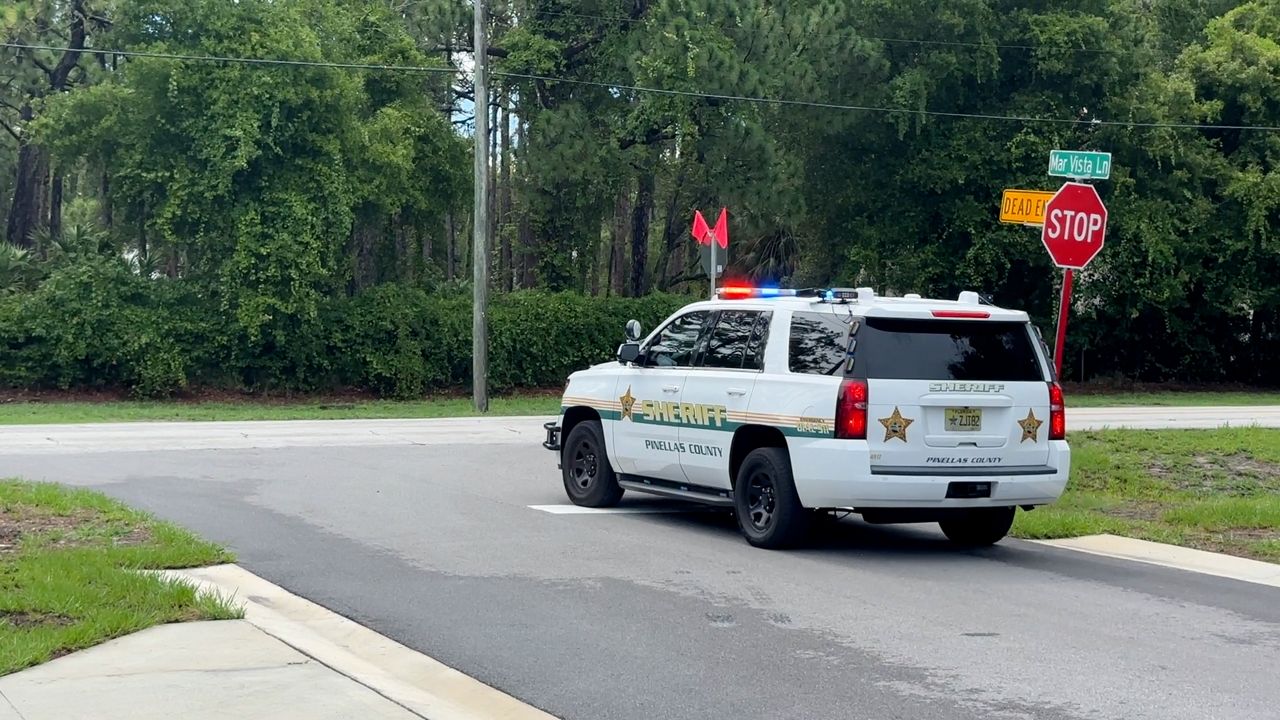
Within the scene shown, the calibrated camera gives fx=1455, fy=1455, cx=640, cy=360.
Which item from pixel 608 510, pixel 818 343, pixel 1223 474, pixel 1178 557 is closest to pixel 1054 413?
pixel 1178 557

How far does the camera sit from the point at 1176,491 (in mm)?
14289

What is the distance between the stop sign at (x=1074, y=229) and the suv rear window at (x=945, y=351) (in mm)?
3476

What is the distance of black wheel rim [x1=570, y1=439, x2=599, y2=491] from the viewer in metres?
13.0

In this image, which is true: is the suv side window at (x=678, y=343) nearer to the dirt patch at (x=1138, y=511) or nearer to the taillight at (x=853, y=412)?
the taillight at (x=853, y=412)

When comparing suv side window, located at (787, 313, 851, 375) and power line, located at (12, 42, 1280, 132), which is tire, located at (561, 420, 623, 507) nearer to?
suv side window, located at (787, 313, 851, 375)

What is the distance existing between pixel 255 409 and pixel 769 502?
19439 mm

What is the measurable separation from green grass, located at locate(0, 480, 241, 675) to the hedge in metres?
18.5

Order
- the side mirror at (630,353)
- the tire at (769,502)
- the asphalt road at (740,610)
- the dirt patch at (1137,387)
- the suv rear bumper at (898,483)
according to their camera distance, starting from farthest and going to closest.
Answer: the dirt patch at (1137,387) → the side mirror at (630,353) → the tire at (769,502) → the suv rear bumper at (898,483) → the asphalt road at (740,610)

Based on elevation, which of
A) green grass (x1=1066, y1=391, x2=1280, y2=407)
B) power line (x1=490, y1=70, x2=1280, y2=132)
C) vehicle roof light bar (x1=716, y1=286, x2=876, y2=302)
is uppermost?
power line (x1=490, y1=70, x2=1280, y2=132)

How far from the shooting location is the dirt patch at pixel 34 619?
7.46 metres

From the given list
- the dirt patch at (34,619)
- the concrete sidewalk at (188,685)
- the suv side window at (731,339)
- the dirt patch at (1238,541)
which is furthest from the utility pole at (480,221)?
the concrete sidewalk at (188,685)

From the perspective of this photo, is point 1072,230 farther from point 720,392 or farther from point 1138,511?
point 720,392

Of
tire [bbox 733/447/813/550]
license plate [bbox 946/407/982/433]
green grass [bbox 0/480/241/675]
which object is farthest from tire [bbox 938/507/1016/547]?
green grass [bbox 0/480/241/675]

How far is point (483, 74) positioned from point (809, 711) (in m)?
23.4
